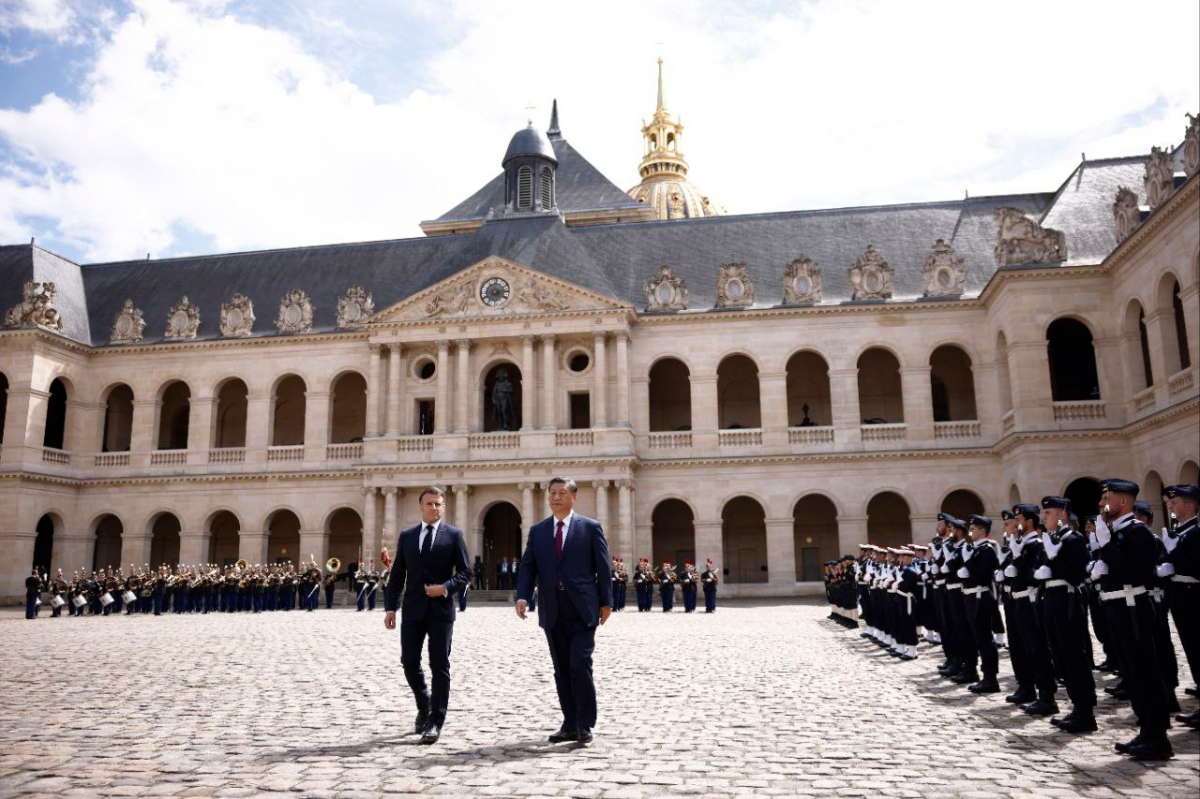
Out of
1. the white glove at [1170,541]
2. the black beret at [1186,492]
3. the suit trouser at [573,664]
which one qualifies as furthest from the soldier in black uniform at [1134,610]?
the suit trouser at [573,664]

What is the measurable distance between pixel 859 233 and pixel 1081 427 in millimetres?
13567

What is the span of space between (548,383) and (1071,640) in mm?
30824

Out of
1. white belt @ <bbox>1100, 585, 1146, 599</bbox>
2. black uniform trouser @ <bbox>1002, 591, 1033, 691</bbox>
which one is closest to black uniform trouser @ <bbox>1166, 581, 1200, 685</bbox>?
white belt @ <bbox>1100, 585, 1146, 599</bbox>

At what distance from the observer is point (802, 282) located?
4009cm

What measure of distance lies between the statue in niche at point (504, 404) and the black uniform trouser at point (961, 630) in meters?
28.0

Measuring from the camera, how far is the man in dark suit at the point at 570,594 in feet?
28.3

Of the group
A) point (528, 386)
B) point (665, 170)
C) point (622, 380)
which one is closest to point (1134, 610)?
point (622, 380)

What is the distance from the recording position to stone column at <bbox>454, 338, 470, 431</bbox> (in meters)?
39.6

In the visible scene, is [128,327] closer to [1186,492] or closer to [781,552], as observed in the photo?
[781,552]

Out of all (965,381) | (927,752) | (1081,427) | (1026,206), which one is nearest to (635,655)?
(927,752)

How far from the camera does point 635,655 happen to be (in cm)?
1627

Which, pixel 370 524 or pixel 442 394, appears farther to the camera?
pixel 442 394

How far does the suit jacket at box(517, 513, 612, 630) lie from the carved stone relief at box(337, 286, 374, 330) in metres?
34.7

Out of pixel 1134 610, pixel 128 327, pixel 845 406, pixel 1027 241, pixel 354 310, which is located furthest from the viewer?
pixel 128 327
